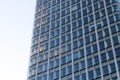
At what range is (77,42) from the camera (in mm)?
87938

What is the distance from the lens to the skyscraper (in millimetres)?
76875

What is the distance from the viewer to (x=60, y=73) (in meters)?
82.9

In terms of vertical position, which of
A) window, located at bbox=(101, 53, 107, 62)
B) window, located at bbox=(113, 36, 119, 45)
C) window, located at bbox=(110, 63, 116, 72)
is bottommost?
window, located at bbox=(110, 63, 116, 72)

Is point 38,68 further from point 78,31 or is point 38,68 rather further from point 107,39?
point 107,39

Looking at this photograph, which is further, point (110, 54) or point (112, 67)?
point (110, 54)

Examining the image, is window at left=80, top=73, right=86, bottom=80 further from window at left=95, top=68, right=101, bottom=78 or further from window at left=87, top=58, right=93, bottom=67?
window at left=95, top=68, right=101, bottom=78

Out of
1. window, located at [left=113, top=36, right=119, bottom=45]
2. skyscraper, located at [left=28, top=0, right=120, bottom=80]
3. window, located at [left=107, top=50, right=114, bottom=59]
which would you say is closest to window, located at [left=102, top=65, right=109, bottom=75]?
skyscraper, located at [left=28, top=0, right=120, bottom=80]

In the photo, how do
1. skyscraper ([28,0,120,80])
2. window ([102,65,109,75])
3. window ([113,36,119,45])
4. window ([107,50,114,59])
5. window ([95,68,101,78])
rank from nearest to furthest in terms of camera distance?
window ([102,65,109,75]) → window ([95,68,101,78]) → window ([107,50,114,59]) → skyscraper ([28,0,120,80]) → window ([113,36,119,45])

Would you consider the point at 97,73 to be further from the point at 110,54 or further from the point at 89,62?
the point at 110,54

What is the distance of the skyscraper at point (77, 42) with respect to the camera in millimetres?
76875

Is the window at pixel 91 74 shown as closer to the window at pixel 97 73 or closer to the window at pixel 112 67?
the window at pixel 97 73

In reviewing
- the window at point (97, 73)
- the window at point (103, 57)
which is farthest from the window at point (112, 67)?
the window at point (97, 73)

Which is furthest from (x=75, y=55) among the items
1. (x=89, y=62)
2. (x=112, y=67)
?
(x=112, y=67)

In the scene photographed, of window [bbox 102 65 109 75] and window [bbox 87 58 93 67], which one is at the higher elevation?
window [bbox 87 58 93 67]
